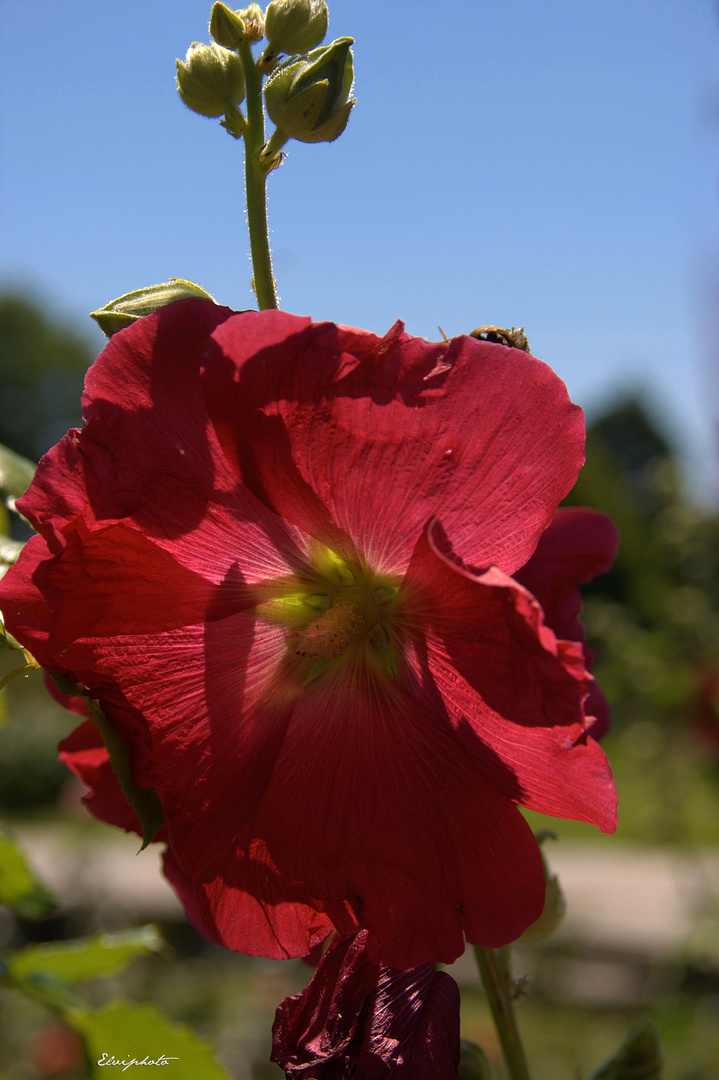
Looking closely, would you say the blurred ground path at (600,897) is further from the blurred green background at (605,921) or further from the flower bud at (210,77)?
the flower bud at (210,77)

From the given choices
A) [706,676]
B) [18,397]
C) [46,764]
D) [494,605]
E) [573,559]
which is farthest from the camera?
[18,397]

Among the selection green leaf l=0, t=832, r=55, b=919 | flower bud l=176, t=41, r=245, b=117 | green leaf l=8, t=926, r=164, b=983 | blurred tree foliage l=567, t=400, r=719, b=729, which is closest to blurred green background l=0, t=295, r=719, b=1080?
blurred tree foliage l=567, t=400, r=719, b=729

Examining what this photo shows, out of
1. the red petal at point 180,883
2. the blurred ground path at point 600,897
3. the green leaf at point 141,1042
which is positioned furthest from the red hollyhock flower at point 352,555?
the blurred ground path at point 600,897

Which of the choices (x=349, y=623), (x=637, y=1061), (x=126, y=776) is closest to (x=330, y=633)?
(x=349, y=623)

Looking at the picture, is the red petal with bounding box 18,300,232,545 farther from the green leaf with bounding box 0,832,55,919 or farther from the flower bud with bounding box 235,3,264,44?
the green leaf with bounding box 0,832,55,919

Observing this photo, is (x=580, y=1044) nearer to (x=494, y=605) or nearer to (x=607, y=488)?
(x=494, y=605)

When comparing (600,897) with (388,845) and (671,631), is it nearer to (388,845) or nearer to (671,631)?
(671,631)

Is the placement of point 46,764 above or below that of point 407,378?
below

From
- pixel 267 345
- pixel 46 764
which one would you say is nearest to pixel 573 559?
pixel 267 345

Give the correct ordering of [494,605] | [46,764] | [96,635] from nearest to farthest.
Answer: [494,605]
[96,635]
[46,764]
